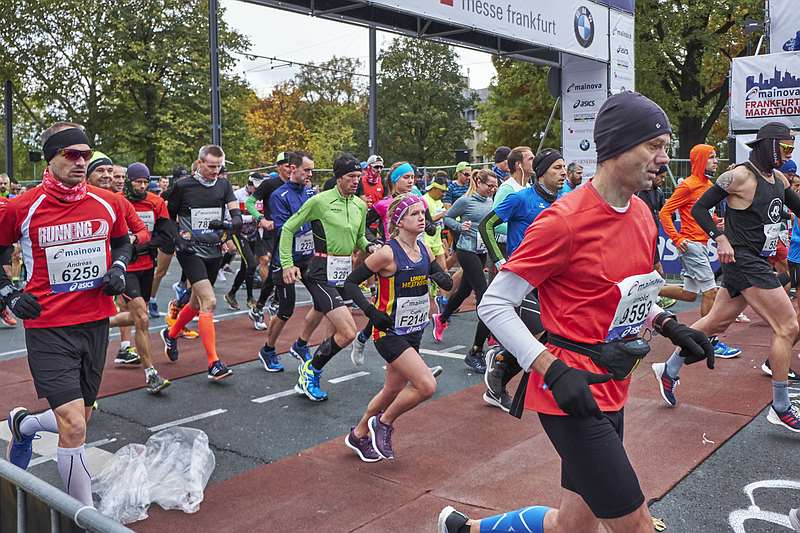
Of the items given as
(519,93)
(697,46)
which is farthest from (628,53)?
(519,93)

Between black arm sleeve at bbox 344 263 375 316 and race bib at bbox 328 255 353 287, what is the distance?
5.13 ft

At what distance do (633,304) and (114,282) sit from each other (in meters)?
2.80

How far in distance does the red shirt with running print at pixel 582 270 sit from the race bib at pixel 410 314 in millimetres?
2271

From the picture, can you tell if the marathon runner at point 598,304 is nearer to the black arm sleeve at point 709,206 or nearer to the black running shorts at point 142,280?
the black arm sleeve at point 709,206

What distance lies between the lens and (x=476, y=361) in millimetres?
7418

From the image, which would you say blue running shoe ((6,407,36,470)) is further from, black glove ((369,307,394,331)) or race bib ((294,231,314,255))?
race bib ((294,231,314,255))

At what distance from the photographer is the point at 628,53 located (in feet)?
59.3

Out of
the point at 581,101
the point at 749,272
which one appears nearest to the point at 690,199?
the point at 749,272

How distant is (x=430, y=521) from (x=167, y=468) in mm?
1621

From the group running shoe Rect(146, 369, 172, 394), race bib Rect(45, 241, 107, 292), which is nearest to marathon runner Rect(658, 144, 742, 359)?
running shoe Rect(146, 369, 172, 394)

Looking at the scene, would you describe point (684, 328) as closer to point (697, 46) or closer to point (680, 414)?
point (680, 414)

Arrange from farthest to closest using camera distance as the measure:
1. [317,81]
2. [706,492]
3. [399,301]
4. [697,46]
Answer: [317,81] < [697,46] < [399,301] < [706,492]

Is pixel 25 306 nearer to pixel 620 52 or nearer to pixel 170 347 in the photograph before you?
pixel 170 347

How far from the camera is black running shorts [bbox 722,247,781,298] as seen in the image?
548 centimetres
